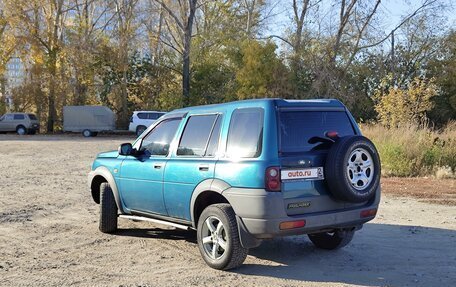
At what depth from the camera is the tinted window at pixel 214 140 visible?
583 cm

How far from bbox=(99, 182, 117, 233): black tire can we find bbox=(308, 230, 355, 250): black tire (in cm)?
299

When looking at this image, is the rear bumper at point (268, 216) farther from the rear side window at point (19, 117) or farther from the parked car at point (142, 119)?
the rear side window at point (19, 117)

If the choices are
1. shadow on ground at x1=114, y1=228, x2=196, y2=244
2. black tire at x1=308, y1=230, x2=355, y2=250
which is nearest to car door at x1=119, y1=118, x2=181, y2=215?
shadow on ground at x1=114, y1=228, x2=196, y2=244

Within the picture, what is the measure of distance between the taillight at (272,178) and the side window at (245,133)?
25 centimetres

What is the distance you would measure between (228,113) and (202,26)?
1770 inches

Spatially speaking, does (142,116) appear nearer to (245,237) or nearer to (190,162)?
(190,162)

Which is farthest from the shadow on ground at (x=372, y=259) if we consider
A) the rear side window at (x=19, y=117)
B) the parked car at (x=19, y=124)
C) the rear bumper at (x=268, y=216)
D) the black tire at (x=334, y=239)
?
the rear side window at (x=19, y=117)

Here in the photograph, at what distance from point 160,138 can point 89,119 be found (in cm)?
3351

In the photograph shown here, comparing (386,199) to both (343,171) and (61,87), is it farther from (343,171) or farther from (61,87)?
(61,87)

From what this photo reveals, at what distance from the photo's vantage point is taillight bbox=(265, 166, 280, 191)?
509 centimetres

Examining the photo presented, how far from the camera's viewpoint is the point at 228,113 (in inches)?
230

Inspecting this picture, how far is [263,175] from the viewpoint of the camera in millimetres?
5086

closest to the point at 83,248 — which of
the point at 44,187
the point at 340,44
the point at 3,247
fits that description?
the point at 3,247

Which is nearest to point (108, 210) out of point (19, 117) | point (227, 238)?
point (227, 238)
